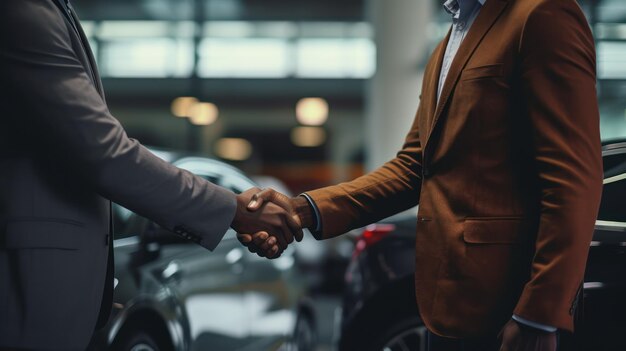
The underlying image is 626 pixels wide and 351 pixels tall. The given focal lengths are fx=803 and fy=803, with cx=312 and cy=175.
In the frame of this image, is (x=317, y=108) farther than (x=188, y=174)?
Yes

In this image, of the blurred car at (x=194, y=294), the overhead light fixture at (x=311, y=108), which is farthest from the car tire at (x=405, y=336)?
the overhead light fixture at (x=311, y=108)

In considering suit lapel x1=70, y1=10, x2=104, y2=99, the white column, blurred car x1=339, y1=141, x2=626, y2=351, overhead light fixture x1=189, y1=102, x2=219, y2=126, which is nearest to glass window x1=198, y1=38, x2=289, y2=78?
overhead light fixture x1=189, y1=102, x2=219, y2=126

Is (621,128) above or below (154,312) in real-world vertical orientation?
above

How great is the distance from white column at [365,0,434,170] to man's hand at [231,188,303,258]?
20.6 ft

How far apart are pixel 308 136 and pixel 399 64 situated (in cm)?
1835

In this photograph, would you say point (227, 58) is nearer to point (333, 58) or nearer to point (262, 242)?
point (333, 58)

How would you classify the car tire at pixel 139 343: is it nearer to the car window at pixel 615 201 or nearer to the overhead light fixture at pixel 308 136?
the car window at pixel 615 201

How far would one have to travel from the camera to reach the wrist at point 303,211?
8.79 feet

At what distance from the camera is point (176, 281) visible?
12.3ft

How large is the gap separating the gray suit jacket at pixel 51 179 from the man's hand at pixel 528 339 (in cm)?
102

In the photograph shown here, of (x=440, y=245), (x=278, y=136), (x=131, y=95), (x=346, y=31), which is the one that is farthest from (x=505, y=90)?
(x=278, y=136)

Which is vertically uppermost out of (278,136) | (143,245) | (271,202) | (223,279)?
(271,202)

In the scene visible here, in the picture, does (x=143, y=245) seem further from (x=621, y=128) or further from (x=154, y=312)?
(x=621, y=128)

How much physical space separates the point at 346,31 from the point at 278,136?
10469 millimetres
